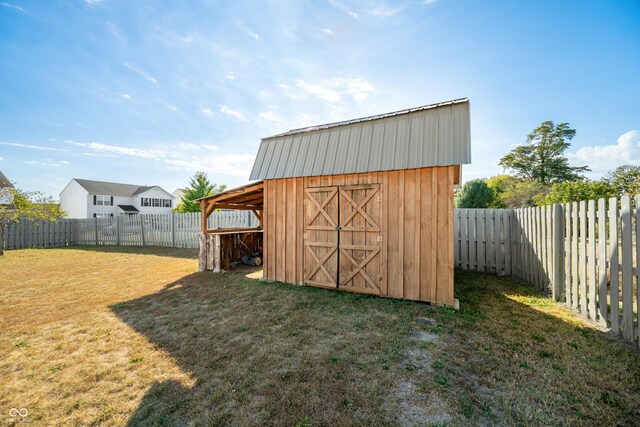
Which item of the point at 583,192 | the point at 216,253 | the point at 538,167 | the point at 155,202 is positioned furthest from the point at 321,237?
the point at 155,202

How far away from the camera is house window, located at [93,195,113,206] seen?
34047mm

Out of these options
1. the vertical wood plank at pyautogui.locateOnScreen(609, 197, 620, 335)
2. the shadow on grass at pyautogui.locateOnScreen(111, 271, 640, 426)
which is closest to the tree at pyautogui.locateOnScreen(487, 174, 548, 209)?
the vertical wood plank at pyautogui.locateOnScreen(609, 197, 620, 335)

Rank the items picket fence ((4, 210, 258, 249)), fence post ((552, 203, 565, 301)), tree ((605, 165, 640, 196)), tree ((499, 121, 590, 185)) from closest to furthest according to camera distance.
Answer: fence post ((552, 203, 565, 301)) → picket fence ((4, 210, 258, 249)) → tree ((605, 165, 640, 196)) → tree ((499, 121, 590, 185))

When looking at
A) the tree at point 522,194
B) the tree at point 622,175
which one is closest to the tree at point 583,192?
the tree at point 622,175

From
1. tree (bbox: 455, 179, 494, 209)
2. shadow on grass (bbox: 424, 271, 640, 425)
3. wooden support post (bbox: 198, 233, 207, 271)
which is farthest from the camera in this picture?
tree (bbox: 455, 179, 494, 209)

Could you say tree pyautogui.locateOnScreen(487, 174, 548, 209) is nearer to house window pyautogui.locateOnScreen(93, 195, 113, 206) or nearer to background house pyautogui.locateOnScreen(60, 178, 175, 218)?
background house pyautogui.locateOnScreen(60, 178, 175, 218)

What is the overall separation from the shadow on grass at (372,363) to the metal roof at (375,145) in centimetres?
293

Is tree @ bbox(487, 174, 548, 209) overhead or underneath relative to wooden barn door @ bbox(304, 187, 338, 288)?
overhead

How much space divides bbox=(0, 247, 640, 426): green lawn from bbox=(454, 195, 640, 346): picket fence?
0.43 m

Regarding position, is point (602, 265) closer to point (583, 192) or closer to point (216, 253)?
point (216, 253)

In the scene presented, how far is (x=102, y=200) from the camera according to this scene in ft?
114

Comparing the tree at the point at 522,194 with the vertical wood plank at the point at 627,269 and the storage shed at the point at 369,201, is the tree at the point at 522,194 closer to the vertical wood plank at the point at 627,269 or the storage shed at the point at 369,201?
the storage shed at the point at 369,201

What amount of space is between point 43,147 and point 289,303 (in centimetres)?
3315

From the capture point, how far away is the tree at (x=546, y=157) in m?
28.4
